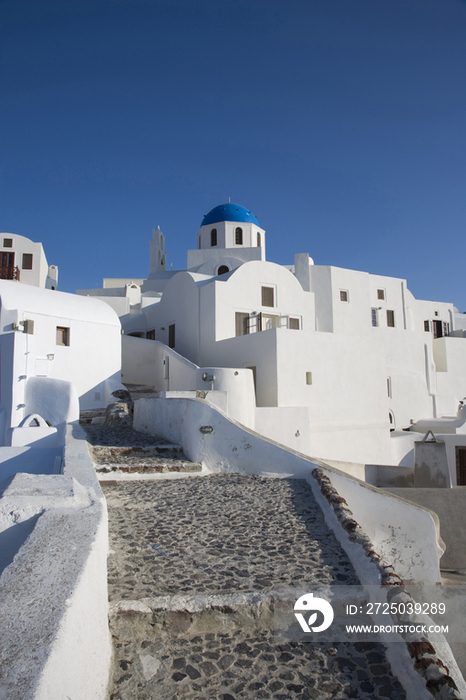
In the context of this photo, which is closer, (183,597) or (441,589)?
(183,597)

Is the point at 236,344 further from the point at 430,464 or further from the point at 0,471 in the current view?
the point at 0,471

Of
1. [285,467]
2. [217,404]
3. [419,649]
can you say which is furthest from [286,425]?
[419,649]

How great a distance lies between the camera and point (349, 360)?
15211 millimetres

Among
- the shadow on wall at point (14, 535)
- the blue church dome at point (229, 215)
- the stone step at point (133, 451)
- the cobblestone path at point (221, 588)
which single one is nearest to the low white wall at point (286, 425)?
the stone step at point (133, 451)

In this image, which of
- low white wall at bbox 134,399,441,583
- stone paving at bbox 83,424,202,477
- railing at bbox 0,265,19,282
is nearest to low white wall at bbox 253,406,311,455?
low white wall at bbox 134,399,441,583

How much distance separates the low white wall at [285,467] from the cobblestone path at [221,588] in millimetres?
664

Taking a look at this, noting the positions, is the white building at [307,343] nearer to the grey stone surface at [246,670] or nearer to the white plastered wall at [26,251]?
the white plastered wall at [26,251]

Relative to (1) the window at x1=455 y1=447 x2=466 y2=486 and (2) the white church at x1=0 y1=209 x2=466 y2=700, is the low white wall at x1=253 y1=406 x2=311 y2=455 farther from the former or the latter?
(1) the window at x1=455 y1=447 x2=466 y2=486

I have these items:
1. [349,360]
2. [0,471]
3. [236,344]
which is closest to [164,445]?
[0,471]

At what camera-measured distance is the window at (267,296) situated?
16.9 metres

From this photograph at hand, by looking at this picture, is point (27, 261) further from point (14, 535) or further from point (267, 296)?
point (14, 535)

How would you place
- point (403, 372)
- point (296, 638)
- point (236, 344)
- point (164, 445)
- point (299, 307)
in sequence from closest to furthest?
1. point (296, 638)
2. point (164, 445)
3. point (236, 344)
4. point (299, 307)
5. point (403, 372)

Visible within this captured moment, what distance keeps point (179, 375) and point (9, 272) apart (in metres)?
12.9

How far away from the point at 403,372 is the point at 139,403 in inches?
564
